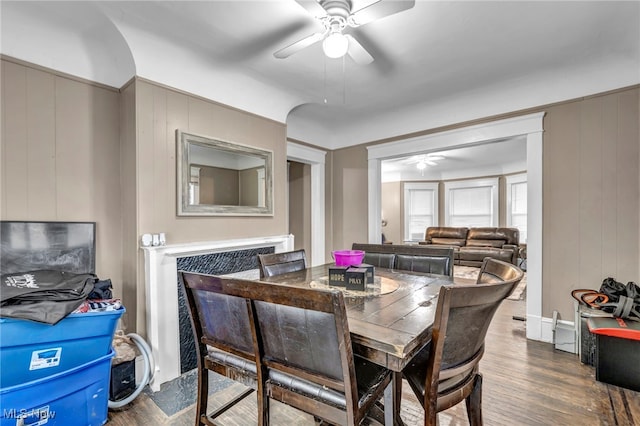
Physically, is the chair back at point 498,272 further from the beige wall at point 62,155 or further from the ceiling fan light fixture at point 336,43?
the beige wall at point 62,155

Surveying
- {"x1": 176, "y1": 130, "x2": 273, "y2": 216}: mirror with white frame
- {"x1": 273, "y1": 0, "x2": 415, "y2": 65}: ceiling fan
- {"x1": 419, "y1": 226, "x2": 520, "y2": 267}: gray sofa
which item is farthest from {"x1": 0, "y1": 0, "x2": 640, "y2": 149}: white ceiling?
{"x1": 419, "y1": 226, "x2": 520, "y2": 267}: gray sofa

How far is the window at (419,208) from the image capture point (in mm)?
8500

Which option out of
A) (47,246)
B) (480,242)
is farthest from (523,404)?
(480,242)

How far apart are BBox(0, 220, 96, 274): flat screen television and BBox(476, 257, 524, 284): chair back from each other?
265 cm

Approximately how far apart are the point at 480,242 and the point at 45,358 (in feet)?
25.1

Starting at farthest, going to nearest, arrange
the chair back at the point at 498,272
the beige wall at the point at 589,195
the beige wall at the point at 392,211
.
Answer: the beige wall at the point at 392,211 → the beige wall at the point at 589,195 → the chair back at the point at 498,272

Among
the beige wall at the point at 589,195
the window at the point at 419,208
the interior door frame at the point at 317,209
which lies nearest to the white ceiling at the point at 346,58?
the beige wall at the point at 589,195

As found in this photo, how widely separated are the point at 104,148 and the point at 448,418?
3.06 meters

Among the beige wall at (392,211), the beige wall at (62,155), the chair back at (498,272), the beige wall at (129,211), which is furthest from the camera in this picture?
the beige wall at (392,211)

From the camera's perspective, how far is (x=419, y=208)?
28.3 ft

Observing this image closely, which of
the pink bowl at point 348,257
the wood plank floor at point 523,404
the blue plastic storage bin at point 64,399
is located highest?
the pink bowl at point 348,257

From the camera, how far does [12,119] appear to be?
187cm

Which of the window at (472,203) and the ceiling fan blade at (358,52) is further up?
the ceiling fan blade at (358,52)

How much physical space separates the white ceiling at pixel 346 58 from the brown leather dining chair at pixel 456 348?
5.55 feet
